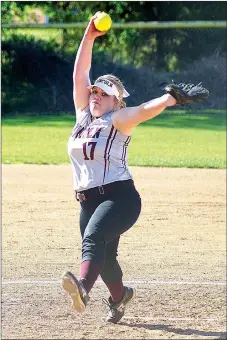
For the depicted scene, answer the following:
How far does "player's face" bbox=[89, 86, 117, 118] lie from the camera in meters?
6.10

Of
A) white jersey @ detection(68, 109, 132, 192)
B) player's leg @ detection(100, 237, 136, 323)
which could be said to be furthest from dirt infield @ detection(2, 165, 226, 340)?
white jersey @ detection(68, 109, 132, 192)

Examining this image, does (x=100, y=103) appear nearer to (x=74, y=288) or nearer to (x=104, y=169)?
(x=104, y=169)

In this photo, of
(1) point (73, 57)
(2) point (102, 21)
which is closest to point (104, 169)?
(2) point (102, 21)

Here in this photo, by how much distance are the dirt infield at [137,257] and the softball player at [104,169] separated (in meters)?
0.66

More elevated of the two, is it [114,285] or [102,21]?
[102,21]

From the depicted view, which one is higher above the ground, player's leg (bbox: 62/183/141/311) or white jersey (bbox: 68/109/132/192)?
white jersey (bbox: 68/109/132/192)

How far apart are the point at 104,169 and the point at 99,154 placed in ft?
0.34

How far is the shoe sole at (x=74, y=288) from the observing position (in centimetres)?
547

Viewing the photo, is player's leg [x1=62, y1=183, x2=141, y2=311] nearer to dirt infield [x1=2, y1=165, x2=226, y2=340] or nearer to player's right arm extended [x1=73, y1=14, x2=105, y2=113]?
dirt infield [x1=2, y1=165, x2=226, y2=340]

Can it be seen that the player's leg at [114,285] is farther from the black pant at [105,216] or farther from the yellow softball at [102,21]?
the yellow softball at [102,21]

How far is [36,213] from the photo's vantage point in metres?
11.2

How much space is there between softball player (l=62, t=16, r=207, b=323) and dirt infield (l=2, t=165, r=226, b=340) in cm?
66

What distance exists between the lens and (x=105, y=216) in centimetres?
586

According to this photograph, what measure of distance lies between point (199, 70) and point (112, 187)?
13.9m
